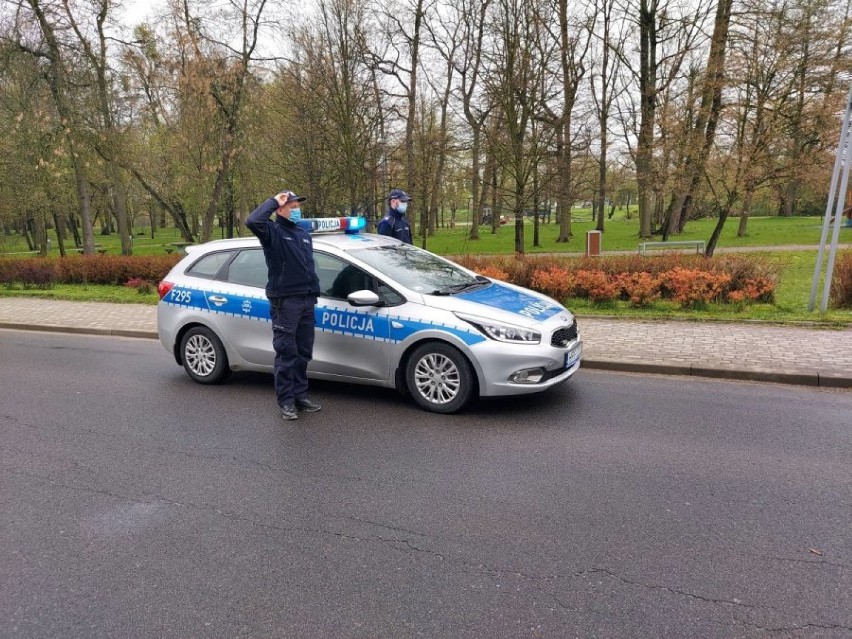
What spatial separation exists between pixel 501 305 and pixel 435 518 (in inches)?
98.7

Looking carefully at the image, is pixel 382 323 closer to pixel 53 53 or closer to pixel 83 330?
pixel 83 330

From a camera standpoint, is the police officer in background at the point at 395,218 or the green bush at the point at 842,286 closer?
the police officer in background at the point at 395,218

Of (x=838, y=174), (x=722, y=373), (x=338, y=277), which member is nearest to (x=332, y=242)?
(x=338, y=277)

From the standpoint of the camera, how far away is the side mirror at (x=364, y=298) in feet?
17.7

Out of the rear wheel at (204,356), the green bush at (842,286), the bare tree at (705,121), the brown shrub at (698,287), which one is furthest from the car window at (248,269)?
the bare tree at (705,121)

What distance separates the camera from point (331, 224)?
625 cm

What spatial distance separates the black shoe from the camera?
18.4 feet

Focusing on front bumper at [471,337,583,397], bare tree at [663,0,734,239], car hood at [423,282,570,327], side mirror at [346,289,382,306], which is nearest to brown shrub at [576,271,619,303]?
car hood at [423,282,570,327]

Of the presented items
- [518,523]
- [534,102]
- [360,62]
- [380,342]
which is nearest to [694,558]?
[518,523]

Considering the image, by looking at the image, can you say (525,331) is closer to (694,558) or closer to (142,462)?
(694,558)

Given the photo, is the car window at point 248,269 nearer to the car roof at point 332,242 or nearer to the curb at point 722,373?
the car roof at point 332,242

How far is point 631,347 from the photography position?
7559mm

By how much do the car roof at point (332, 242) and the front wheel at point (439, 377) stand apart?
1.50 m

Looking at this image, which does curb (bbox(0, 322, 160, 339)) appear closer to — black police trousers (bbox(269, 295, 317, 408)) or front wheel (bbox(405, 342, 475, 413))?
black police trousers (bbox(269, 295, 317, 408))
